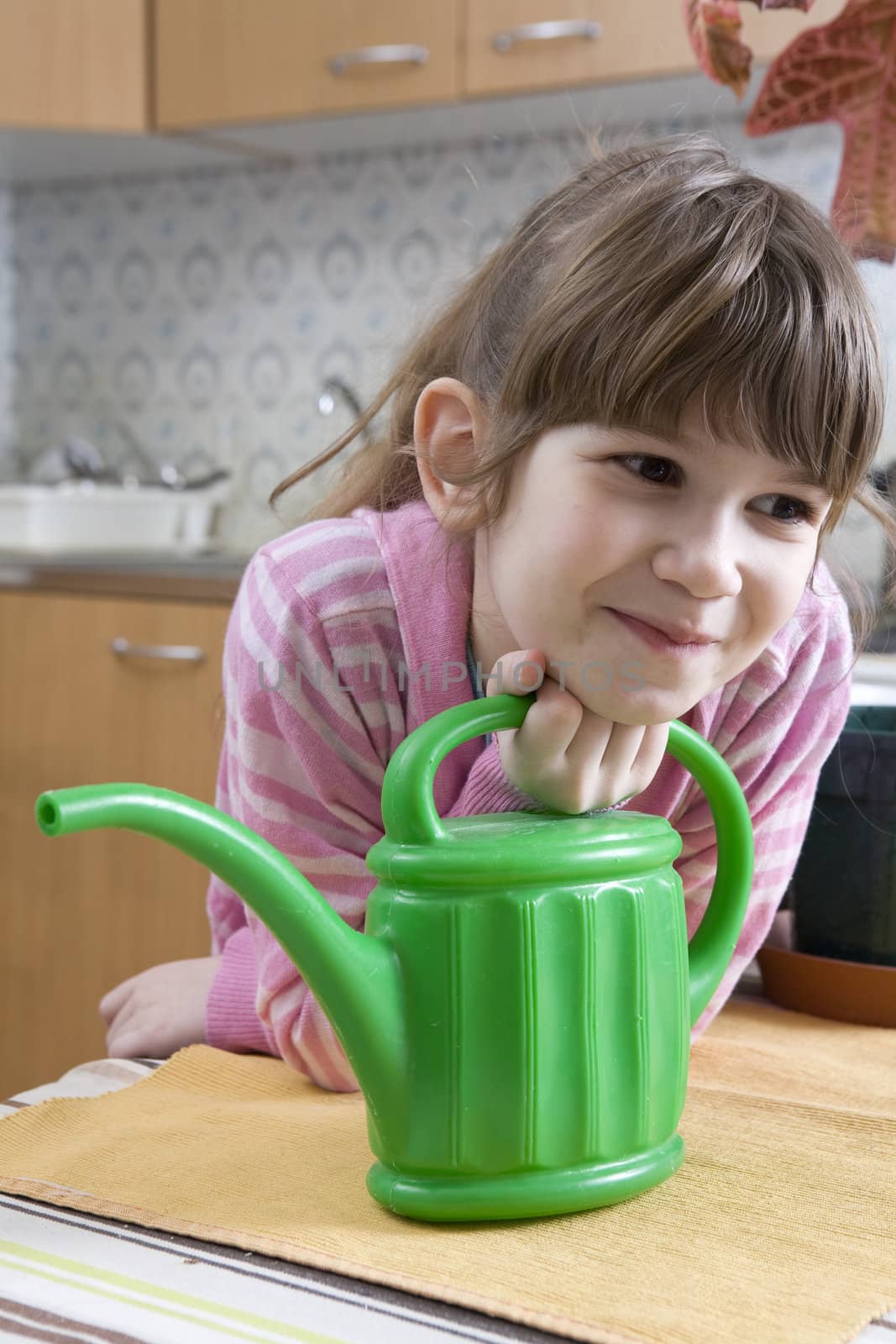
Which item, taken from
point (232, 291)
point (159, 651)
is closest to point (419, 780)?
point (159, 651)

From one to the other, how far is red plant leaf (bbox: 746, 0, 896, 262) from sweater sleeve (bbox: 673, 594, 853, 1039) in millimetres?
255

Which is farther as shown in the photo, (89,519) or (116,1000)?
(89,519)

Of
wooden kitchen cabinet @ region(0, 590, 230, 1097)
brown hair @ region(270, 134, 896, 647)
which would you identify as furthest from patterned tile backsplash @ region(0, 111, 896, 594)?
brown hair @ region(270, 134, 896, 647)

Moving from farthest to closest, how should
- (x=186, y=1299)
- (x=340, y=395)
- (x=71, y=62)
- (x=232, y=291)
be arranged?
1. (x=232, y=291)
2. (x=340, y=395)
3. (x=71, y=62)
4. (x=186, y=1299)

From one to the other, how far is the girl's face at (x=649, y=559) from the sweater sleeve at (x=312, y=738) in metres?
0.17

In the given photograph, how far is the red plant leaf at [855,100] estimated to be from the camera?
0.86 metres

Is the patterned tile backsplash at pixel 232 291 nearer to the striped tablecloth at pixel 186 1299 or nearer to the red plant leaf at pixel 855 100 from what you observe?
the red plant leaf at pixel 855 100

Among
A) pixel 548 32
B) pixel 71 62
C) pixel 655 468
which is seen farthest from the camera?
pixel 71 62

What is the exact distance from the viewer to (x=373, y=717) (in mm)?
777

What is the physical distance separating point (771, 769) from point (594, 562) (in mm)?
280

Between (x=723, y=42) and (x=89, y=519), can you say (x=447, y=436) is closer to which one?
(x=723, y=42)

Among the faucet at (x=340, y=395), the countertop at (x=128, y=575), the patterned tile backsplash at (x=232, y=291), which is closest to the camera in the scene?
the countertop at (x=128, y=575)

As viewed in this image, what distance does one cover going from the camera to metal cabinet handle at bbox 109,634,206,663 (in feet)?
6.82

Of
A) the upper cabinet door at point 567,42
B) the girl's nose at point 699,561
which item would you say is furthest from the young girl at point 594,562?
the upper cabinet door at point 567,42
